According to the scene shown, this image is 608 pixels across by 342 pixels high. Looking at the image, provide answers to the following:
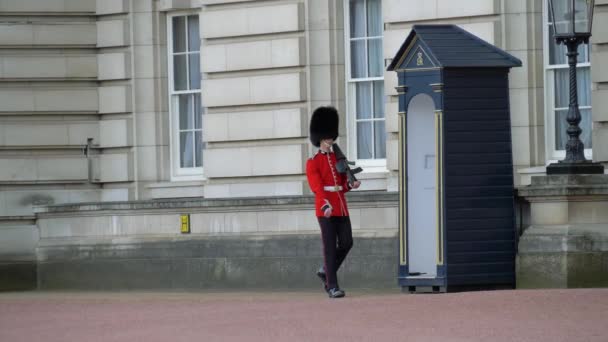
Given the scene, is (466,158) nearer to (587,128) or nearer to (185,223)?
(587,128)

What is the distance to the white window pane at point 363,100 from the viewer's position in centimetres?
1812

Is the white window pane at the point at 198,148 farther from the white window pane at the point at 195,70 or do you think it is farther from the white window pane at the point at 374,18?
the white window pane at the point at 374,18

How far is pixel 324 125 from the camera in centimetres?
1548

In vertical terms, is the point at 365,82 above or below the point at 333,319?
above

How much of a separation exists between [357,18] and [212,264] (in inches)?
119

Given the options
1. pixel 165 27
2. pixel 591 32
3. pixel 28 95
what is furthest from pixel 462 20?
pixel 28 95

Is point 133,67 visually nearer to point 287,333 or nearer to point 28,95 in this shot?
point 28,95

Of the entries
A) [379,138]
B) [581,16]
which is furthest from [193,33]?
[581,16]

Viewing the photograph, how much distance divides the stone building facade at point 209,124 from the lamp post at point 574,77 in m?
1.22

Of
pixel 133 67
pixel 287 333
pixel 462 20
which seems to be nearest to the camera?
pixel 287 333

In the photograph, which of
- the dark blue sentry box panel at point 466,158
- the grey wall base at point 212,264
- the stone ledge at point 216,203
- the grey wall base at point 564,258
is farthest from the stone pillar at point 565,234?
the stone ledge at point 216,203

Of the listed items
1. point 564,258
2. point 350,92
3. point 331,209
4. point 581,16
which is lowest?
point 564,258

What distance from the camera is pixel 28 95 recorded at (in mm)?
19781

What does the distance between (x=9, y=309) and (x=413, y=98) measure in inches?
164
